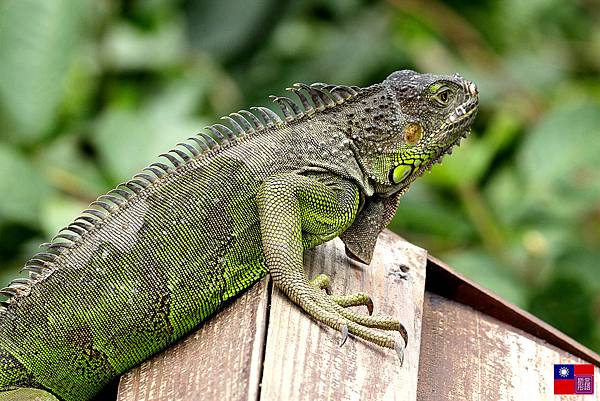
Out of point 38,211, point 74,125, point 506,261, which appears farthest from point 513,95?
point 38,211

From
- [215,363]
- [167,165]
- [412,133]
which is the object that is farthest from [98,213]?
[412,133]

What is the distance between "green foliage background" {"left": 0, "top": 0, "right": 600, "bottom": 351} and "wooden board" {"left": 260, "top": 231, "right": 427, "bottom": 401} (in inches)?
48.6

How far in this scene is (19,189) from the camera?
427 cm

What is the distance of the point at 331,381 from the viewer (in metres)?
2.53

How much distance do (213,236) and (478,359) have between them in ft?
3.31

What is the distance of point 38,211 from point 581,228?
157 inches

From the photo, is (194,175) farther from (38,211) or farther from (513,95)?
(513,95)

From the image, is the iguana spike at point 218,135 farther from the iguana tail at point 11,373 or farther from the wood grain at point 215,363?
the iguana tail at point 11,373

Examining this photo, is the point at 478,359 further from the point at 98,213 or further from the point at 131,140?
the point at 131,140

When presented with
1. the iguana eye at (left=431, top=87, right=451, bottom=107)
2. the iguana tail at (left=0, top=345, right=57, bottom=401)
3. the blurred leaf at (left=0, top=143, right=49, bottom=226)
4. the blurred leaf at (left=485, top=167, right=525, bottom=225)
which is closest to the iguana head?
the iguana eye at (left=431, top=87, right=451, bottom=107)

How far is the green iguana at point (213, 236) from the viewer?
9.93 ft

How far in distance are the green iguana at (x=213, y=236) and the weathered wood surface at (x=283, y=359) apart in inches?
2.7

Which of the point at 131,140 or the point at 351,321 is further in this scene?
the point at 131,140

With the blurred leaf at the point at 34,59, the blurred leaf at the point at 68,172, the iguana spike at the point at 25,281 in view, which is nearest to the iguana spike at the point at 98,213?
the iguana spike at the point at 25,281
